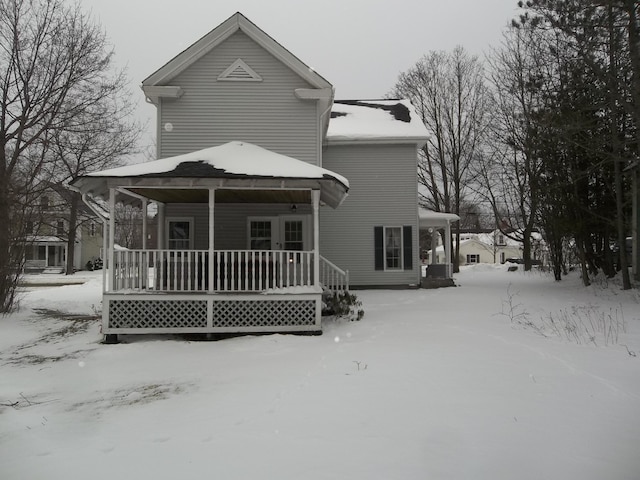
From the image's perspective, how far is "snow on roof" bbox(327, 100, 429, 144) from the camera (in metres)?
16.3


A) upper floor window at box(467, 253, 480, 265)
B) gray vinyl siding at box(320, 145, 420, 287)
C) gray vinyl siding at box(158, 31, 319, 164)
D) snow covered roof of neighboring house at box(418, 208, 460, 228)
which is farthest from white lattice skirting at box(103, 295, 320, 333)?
upper floor window at box(467, 253, 480, 265)

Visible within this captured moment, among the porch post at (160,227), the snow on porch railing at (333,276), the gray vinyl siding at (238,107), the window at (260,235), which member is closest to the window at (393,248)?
the snow on porch railing at (333,276)

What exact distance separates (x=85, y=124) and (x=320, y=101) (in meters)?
10.2

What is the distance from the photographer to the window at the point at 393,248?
54.1 feet

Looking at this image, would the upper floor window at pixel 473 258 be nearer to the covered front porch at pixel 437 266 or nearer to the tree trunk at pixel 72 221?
the covered front porch at pixel 437 266

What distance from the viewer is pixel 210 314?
9.02 m

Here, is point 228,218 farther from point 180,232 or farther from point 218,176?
point 218,176

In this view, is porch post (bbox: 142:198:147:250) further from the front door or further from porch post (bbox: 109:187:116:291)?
the front door

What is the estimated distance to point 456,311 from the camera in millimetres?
11008

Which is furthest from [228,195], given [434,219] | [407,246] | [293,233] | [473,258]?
[473,258]

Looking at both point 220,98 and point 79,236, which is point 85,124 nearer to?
point 220,98

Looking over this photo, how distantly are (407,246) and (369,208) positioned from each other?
1928mm

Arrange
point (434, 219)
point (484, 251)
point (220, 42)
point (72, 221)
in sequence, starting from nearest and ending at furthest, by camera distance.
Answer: point (220, 42) → point (434, 219) → point (72, 221) → point (484, 251)

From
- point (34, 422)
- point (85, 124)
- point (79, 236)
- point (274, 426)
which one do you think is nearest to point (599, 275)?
point (274, 426)
